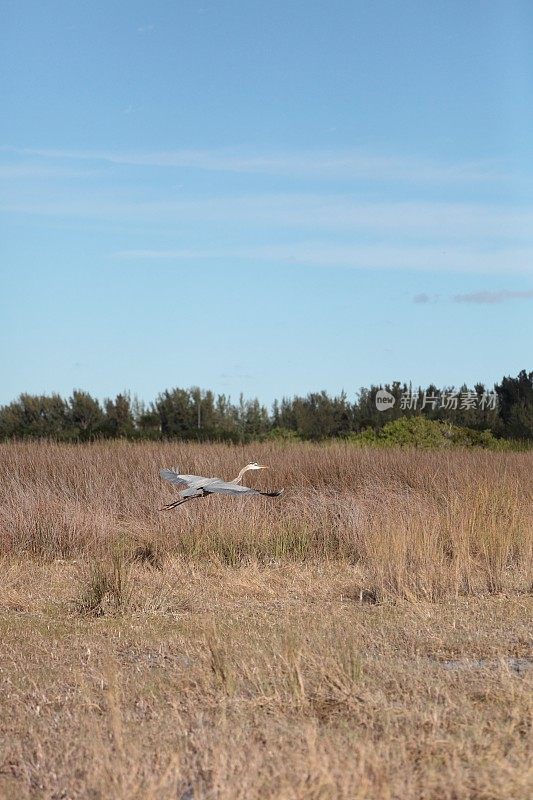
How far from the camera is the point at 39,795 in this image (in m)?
3.83

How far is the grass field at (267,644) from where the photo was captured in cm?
387

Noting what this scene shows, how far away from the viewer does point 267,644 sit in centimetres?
605

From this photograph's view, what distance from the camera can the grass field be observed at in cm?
387

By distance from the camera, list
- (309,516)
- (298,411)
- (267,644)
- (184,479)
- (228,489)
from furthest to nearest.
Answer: (298,411) < (309,516) < (184,479) < (228,489) < (267,644)

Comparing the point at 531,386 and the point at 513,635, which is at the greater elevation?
the point at 531,386

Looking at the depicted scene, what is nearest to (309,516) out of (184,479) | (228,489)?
(184,479)

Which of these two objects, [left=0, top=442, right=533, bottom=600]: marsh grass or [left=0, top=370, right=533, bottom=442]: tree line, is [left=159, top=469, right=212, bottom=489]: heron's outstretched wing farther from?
Result: [left=0, top=370, right=533, bottom=442]: tree line

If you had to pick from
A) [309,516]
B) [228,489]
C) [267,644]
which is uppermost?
[228,489]

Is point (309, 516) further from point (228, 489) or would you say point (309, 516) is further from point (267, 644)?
point (267, 644)

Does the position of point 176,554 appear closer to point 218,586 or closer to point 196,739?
point 218,586

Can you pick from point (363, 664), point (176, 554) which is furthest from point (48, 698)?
point (176, 554)

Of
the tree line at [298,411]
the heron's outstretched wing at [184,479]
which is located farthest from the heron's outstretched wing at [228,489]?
the tree line at [298,411]

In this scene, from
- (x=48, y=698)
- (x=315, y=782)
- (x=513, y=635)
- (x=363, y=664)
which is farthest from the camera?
(x=513, y=635)

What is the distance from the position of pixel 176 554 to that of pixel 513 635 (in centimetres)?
431
